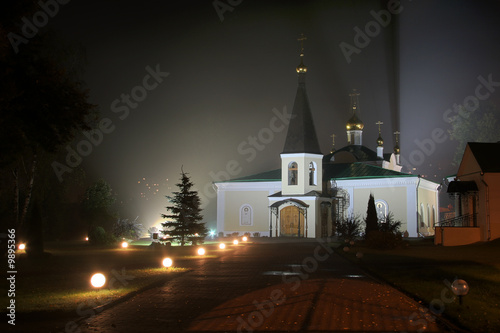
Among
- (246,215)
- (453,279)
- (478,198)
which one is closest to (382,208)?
(246,215)

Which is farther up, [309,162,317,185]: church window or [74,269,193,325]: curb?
[309,162,317,185]: church window

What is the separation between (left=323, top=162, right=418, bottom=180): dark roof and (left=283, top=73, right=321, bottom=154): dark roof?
157 inches

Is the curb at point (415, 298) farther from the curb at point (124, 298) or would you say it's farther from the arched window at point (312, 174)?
the arched window at point (312, 174)

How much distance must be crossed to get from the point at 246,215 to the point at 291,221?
5.26m

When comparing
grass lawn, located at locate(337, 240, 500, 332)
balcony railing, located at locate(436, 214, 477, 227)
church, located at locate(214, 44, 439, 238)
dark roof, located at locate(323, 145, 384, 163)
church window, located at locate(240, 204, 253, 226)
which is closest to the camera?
grass lawn, located at locate(337, 240, 500, 332)

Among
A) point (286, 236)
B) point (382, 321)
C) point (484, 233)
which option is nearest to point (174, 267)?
point (382, 321)

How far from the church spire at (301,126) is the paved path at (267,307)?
90.1ft

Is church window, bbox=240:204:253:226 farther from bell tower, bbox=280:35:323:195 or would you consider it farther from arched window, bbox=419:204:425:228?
arched window, bbox=419:204:425:228

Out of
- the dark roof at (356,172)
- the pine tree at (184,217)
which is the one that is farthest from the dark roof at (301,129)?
the pine tree at (184,217)

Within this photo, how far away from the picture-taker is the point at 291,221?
44844 millimetres

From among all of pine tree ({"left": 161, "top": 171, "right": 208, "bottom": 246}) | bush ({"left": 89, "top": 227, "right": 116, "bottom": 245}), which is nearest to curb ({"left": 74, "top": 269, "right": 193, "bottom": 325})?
pine tree ({"left": 161, "top": 171, "right": 208, "bottom": 246})

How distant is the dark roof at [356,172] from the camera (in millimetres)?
45678

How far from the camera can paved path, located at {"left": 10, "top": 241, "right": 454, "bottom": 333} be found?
9.52 metres

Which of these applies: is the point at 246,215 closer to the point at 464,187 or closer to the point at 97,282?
the point at 464,187
